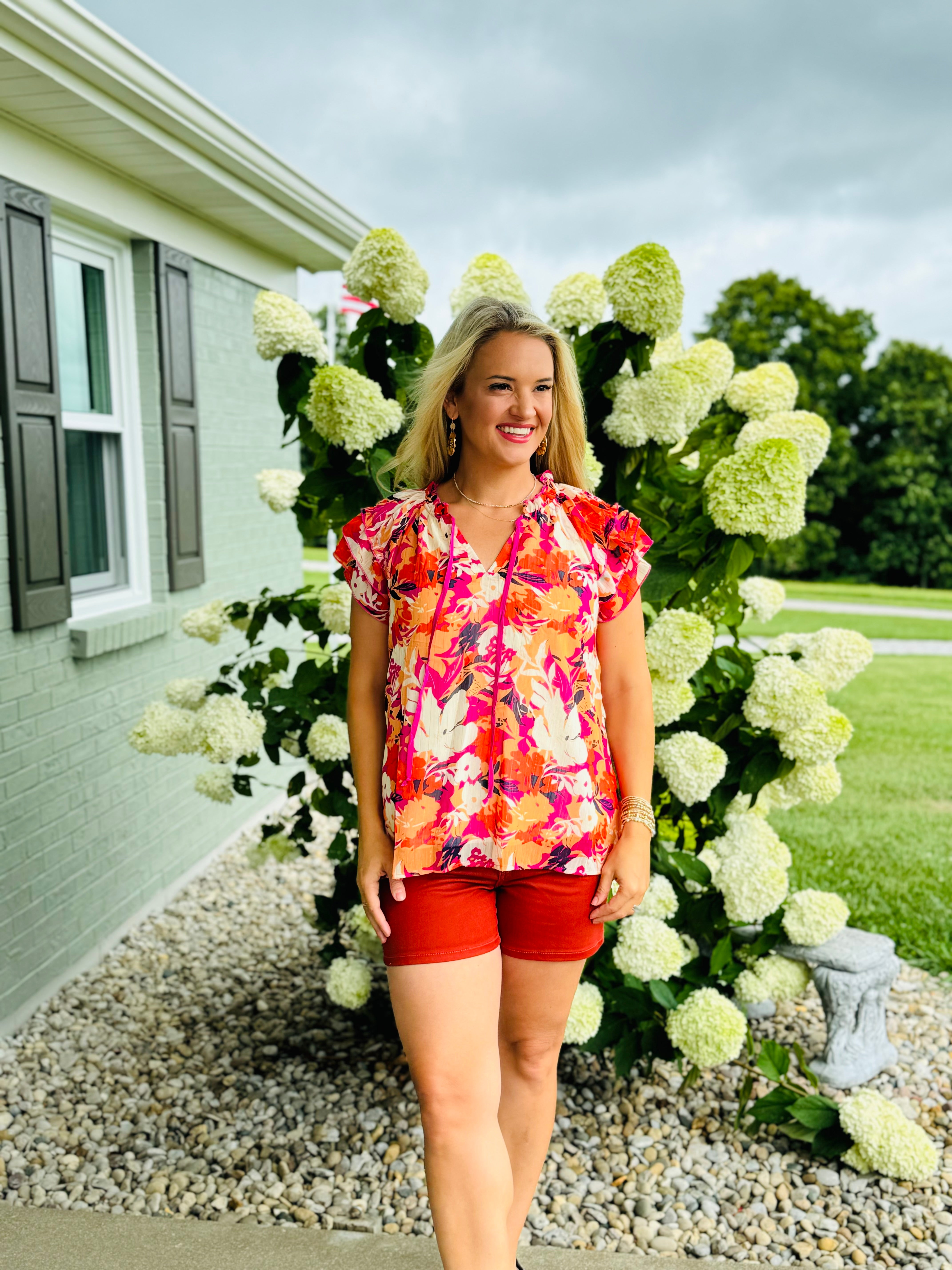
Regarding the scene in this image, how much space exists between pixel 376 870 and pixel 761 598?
162cm

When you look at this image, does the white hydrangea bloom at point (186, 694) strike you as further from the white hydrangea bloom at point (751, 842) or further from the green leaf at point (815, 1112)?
the green leaf at point (815, 1112)

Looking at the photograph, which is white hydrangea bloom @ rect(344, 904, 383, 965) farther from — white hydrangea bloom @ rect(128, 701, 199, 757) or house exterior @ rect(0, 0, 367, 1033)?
house exterior @ rect(0, 0, 367, 1033)

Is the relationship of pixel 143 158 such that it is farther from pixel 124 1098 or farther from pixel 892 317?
pixel 892 317

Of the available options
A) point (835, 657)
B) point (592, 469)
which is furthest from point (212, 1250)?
point (835, 657)

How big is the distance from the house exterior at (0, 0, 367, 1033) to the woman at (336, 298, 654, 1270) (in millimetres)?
1765

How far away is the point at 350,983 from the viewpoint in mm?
2615

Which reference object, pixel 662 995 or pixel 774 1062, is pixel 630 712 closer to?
pixel 662 995

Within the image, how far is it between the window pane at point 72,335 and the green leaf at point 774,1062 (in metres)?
2.97

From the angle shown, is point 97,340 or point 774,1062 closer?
point 774,1062

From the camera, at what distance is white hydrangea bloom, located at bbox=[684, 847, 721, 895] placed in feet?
8.71

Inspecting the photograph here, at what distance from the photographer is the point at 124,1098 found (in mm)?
2697

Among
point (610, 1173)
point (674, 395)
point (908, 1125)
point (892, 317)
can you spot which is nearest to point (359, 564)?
point (674, 395)

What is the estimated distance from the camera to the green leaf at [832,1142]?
236cm

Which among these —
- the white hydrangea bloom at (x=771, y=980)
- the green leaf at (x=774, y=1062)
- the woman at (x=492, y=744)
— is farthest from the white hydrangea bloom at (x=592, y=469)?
the green leaf at (x=774, y=1062)
